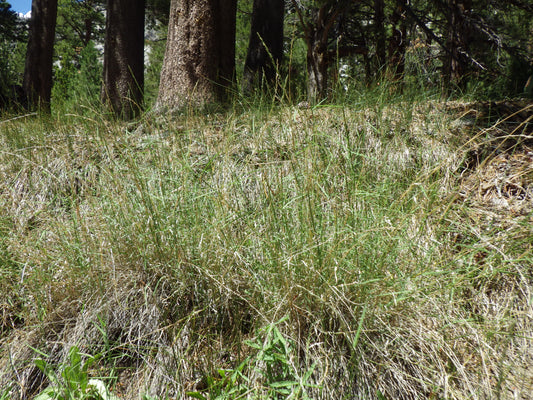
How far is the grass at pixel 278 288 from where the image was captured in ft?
5.16

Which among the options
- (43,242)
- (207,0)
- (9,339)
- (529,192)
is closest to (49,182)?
(43,242)

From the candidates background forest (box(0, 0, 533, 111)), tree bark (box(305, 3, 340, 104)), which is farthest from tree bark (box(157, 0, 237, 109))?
tree bark (box(305, 3, 340, 104))

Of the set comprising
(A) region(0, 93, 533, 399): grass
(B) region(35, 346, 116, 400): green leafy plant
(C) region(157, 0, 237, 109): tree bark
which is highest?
(C) region(157, 0, 237, 109): tree bark

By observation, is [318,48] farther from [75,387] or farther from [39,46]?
[39,46]

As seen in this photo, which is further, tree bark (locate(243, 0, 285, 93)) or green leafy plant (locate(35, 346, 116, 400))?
tree bark (locate(243, 0, 285, 93))

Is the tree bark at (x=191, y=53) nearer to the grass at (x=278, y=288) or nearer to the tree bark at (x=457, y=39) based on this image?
the grass at (x=278, y=288)

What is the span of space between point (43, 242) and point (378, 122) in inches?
84.7

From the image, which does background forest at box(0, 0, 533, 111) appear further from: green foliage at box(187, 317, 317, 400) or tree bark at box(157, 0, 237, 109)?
green foliage at box(187, 317, 317, 400)

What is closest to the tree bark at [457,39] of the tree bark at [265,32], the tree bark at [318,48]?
the tree bark at [318,48]

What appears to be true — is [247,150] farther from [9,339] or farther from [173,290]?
[9,339]

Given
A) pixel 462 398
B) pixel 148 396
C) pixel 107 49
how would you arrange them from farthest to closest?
pixel 107 49 → pixel 148 396 → pixel 462 398

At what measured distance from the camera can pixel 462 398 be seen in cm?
144

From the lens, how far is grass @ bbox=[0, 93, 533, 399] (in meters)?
1.57

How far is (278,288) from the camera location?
1.73 m
